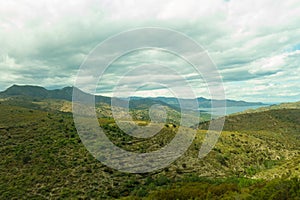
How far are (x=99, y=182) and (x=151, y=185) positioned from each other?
12.7 meters

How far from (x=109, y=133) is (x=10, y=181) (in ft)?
126

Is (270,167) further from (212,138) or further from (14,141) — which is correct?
(14,141)

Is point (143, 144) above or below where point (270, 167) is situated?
above

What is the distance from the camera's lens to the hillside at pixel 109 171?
2496 inches

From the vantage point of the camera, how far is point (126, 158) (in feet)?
258

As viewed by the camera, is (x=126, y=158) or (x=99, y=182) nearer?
(x=99, y=182)

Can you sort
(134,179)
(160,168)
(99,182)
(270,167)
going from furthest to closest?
(270,167)
(160,168)
(134,179)
(99,182)

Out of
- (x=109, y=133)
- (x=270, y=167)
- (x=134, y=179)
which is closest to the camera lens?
(x=134, y=179)

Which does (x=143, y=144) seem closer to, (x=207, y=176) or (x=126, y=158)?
(x=126, y=158)

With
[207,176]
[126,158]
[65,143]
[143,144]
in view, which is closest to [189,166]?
[207,176]

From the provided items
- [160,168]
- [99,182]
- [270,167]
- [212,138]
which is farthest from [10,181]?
[270,167]

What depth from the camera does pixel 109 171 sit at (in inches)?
3113

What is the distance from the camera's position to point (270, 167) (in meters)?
113

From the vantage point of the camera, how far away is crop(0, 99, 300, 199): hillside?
2496 inches
